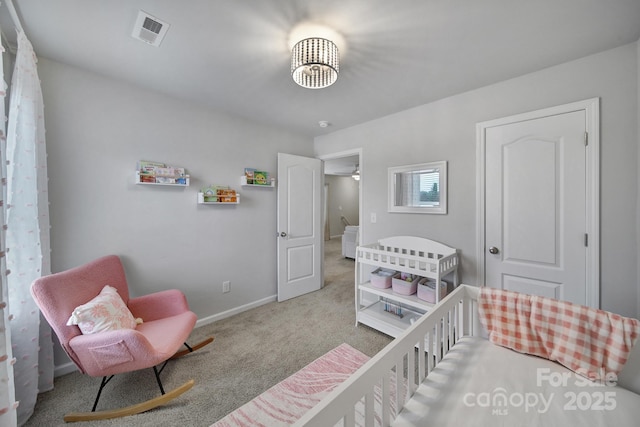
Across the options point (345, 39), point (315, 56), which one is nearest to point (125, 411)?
point (315, 56)

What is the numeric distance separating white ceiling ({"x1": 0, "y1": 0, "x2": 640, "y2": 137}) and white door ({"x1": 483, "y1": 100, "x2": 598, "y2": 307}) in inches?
19.1

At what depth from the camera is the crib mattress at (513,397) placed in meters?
0.86

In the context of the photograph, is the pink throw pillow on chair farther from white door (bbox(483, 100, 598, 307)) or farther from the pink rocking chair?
white door (bbox(483, 100, 598, 307))

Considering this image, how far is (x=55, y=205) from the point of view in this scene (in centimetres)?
172

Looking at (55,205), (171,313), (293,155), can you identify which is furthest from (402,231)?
(55,205)

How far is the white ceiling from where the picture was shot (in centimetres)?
122

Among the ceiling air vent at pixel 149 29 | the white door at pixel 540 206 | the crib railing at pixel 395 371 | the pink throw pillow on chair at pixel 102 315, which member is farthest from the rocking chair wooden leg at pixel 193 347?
the white door at pixel 540 206

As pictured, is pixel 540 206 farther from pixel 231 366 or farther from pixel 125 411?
pixel 125 411

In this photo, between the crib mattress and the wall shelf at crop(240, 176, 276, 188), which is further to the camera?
the wall shelf at crop(240, 176, 276, 188)

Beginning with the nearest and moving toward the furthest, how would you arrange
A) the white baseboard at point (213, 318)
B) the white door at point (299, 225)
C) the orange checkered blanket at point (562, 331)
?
the orange checkered blanket at point (562, 331), the white baseboard at point (213, 318), the white door at point (299, 225)

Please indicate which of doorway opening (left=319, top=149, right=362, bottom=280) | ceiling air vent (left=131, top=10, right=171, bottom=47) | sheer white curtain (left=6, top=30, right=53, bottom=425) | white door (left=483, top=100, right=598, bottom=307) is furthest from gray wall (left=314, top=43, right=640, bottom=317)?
doorway opening (left=319, top=149, right=362, bottom=280)

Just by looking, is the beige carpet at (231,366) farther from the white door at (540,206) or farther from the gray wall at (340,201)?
the gray wall at (340,201)

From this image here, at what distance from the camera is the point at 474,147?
209 cm

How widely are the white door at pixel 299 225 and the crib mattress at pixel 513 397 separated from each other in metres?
2.21
